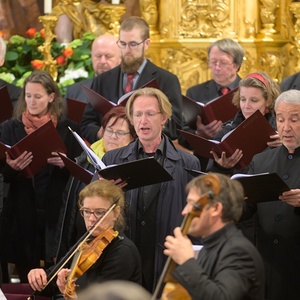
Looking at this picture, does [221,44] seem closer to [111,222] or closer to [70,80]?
[70,80]

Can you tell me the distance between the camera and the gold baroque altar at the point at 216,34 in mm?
9797

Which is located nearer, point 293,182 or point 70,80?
point 293,182

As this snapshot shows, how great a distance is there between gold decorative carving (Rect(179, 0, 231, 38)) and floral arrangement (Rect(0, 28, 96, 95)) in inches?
36.1

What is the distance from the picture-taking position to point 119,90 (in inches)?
302

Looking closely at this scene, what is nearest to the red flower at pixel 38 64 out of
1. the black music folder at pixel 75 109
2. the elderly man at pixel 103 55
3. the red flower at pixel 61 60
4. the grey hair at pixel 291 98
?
the red flower at pixel 61 60

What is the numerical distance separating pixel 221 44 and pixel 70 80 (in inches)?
67.6

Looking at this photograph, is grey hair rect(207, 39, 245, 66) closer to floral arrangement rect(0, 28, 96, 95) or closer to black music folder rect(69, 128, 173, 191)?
floral arrangement rect(0, 28, 96, 95)

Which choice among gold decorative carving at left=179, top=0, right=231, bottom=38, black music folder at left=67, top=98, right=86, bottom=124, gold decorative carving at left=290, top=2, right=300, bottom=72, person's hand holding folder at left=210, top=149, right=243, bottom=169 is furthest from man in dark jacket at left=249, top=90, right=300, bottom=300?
gold decorative carving at left=179, top=0, right=231, bottom=38

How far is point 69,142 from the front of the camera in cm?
730

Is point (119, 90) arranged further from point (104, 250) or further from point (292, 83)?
point (104, 250)

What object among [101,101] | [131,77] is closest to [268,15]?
[131,77]

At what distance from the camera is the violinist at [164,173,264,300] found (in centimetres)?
390

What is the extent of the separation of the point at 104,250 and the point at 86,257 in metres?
0.22

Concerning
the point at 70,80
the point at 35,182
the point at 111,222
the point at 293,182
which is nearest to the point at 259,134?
the point at 293,182
